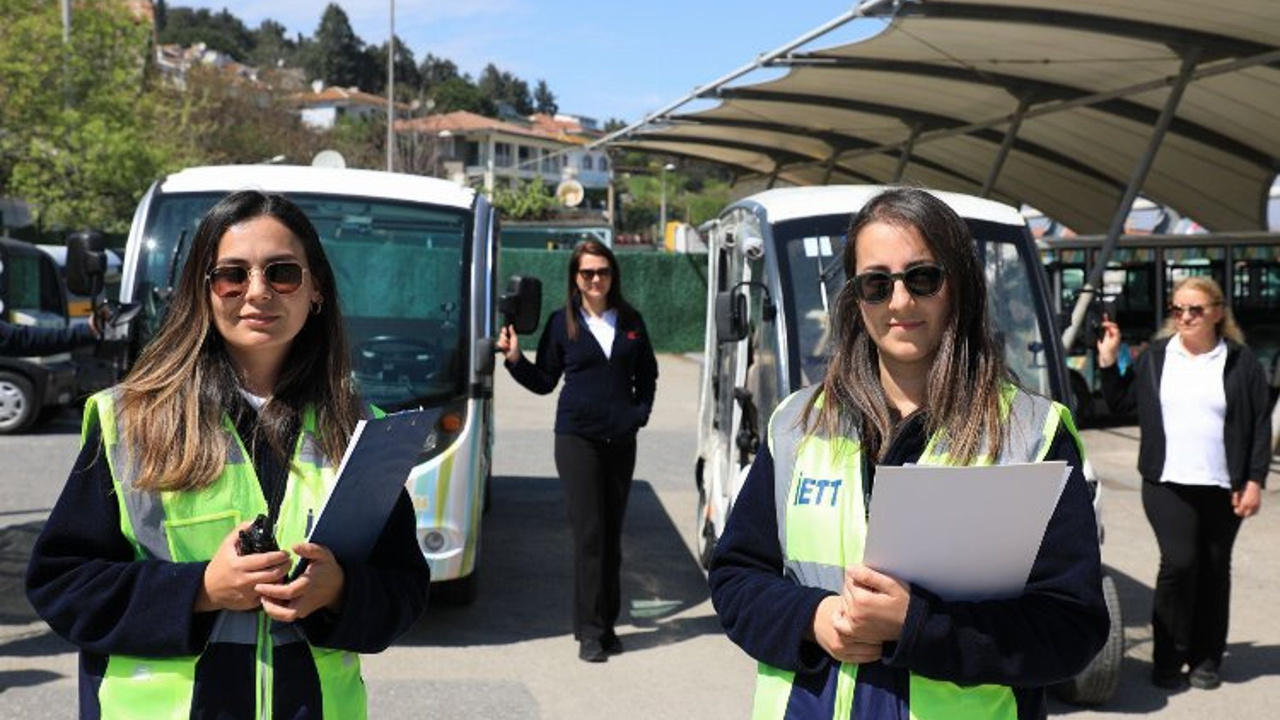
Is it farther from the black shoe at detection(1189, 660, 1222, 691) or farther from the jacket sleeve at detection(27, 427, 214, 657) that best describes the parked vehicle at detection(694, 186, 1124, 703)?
the jacket sleeve at detection(27, 427, 214, 657)

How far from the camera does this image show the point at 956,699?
2436 millimetres

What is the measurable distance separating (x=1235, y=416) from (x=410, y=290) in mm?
4288

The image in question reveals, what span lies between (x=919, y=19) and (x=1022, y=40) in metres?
1.40

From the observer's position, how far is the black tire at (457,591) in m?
8.29

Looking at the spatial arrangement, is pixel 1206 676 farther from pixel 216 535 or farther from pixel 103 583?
pixel 103 583

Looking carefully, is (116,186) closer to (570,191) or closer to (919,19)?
(570,191)

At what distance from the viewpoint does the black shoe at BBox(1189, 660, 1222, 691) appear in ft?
23.0

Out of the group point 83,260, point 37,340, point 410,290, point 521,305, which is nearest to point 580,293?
point 521,305

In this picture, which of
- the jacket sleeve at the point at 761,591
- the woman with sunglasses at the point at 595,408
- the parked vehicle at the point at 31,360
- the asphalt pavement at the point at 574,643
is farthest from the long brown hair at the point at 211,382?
the parked vehicle at the point at 31,360

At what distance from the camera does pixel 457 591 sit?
837 cm

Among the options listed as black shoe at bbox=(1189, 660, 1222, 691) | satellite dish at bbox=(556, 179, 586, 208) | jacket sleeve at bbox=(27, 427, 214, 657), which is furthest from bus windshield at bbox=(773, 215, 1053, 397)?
satellite dish at bbox=(556, 179, 586, 208)

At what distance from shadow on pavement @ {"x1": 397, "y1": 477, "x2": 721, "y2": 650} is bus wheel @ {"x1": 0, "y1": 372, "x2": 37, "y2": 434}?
20.2 ft

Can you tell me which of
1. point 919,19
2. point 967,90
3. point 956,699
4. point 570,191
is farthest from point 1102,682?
point 570,191

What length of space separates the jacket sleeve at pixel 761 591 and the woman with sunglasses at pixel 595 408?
4.62m
